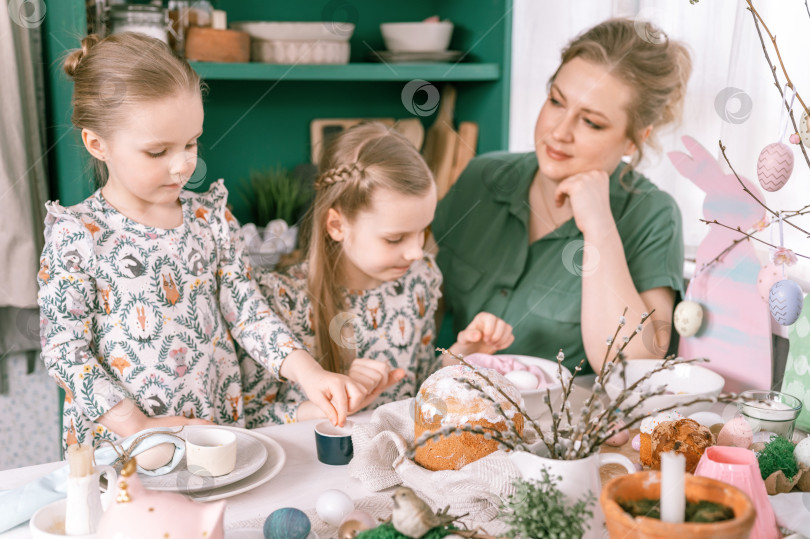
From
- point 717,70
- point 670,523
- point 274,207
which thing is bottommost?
point 274,207

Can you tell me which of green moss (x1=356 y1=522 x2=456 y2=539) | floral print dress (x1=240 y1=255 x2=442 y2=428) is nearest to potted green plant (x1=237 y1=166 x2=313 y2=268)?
floral print dress (x1=240 y1=255 x2=442 y2=428)

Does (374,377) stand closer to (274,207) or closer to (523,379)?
(523,379)

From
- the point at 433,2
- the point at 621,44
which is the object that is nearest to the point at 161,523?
the point at 621,44

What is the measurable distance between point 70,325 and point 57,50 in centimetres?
85

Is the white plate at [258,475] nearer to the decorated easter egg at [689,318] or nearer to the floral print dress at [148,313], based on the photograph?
the floral print dress at [148,313]

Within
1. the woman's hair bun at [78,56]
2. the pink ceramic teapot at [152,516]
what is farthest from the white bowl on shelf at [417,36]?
the pink ceramic teapot at [152,516]

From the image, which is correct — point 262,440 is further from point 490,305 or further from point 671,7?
point 671,7

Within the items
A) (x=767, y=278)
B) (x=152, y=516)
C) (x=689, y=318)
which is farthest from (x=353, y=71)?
(x=152, y=516)

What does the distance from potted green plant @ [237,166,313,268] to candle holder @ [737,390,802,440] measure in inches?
46.8

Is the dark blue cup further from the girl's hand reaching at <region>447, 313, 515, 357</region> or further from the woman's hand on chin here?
the woman's hand on chin

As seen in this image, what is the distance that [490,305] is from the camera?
1731 mm

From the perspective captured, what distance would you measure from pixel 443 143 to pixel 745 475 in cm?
171

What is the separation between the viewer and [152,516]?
0.65m

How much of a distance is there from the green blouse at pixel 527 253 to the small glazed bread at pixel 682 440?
0.61 m
